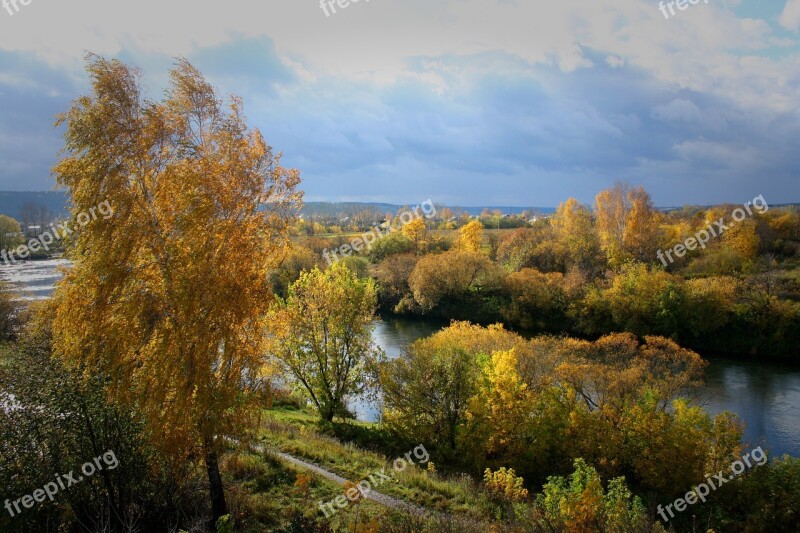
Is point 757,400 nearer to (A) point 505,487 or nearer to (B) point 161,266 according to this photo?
(A) point 505,487

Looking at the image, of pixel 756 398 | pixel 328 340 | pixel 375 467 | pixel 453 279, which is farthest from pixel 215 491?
pixel 453 279

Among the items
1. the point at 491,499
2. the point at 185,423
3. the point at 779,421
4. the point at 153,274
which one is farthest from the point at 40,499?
the point at 779,421

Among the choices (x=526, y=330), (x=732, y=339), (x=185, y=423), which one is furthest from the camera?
(x=526, y=330)

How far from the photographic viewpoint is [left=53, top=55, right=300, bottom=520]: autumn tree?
10.6 meters

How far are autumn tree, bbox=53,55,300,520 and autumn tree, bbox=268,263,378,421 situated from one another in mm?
13863

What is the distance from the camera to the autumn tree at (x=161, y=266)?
10.6 m

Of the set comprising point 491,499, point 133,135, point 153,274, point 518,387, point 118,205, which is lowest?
point 491,499

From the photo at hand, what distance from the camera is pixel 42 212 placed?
154m

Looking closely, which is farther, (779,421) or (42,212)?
(42,212)

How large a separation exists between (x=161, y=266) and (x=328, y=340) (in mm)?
15842

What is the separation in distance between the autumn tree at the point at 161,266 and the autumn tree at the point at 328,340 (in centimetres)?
1386

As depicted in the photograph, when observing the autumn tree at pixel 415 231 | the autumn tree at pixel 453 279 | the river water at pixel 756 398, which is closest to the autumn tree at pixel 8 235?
the autumn tree at pixel 415 231

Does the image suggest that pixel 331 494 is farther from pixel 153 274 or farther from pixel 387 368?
pixel 387 368

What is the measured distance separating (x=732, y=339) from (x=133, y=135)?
168 feet
